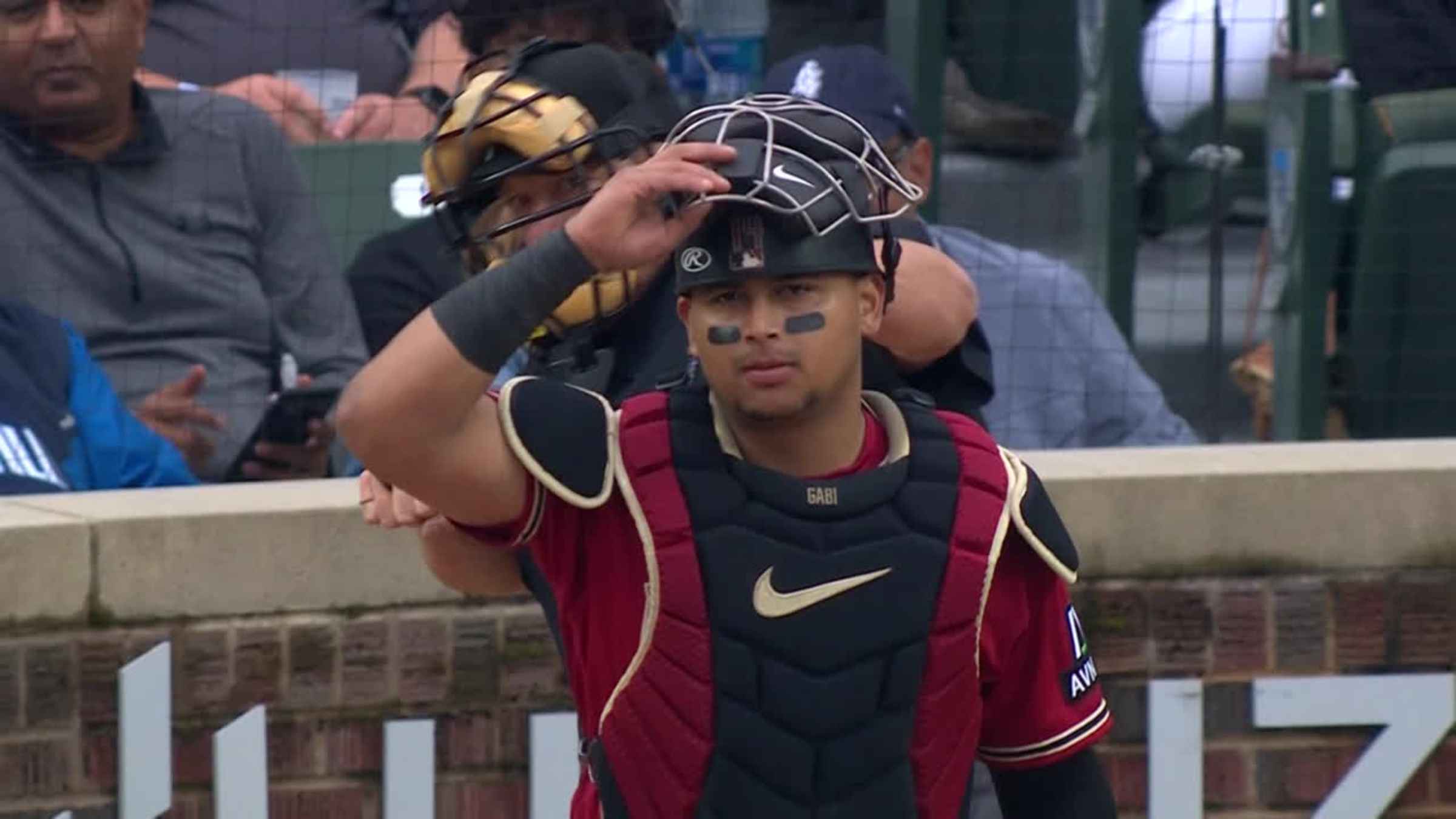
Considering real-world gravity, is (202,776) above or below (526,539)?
below

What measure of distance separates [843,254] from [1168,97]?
3085mm

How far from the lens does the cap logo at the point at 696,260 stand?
2699 mm

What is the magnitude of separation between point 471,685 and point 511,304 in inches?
79.5

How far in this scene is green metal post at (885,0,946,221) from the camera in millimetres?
5543

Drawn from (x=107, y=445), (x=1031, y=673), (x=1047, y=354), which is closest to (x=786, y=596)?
(x=1031, y=673)

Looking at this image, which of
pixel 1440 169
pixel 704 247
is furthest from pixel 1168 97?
pixel 704 247

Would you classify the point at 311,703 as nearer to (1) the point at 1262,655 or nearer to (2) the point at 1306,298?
(1) the point at 1262,655

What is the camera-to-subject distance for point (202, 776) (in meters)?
4.47

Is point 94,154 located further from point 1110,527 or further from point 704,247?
point 704,247

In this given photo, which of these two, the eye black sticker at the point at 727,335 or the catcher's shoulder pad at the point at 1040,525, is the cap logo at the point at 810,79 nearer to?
the catcher's shoulder pad at the point at 1040,525

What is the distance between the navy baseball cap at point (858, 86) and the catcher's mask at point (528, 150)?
5.50 feet

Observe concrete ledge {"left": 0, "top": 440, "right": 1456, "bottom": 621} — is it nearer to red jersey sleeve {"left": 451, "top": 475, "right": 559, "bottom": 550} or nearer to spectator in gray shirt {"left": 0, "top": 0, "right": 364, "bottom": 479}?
spectator in gray shirt {"left": 0, "top": 0, "right": 364, "bottom": 479}

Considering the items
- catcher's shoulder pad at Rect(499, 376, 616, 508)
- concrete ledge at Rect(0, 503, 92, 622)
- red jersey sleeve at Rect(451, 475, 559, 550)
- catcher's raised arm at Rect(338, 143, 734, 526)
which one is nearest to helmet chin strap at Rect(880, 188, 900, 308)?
catcher's raised arm at Rect(338, 143, 734, 526)

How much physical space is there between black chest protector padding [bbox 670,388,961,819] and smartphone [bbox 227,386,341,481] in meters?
2.59
